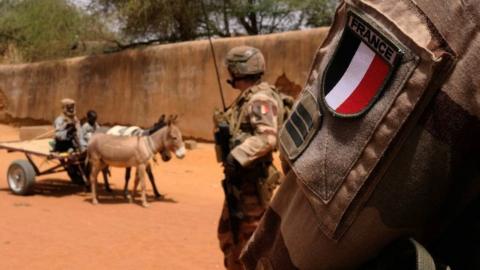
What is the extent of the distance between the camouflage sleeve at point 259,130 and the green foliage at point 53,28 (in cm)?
1878

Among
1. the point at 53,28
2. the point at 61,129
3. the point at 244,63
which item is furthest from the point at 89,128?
the point at 53,28

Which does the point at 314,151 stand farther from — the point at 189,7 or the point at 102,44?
the point at 102,44

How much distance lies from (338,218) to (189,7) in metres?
19.1

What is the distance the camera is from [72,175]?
1066cm

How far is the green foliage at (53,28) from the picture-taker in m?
22.4

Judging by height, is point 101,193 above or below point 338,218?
below

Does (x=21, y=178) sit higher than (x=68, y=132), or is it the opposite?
(x=68, y=132)

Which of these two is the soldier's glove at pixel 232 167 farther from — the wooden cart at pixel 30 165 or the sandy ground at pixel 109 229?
the wooden cart at pixel 30 165

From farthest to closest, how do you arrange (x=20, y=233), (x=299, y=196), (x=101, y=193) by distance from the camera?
(x=101, y=193) < (x=20, y=233) < (x=299, y=196)

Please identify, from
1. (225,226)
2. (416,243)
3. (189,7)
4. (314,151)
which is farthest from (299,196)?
(189,7)

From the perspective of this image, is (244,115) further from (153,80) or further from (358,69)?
(153,80)

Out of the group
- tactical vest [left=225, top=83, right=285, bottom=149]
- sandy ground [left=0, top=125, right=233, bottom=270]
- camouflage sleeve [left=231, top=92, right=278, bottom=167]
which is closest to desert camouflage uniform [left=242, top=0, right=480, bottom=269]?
camouflage sleeve [left=231, top=92, right=278, bottom=167]

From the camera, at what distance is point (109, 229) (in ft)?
24.4

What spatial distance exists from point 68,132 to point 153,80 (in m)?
6.28
